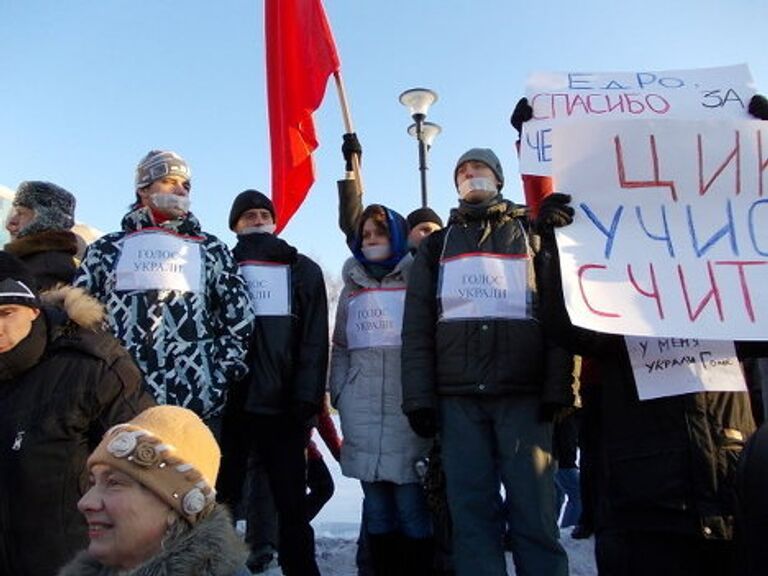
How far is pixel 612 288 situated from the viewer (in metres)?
2.54

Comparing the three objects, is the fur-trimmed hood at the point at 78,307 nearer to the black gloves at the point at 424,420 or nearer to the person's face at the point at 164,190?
the person's face at the point at 164,190

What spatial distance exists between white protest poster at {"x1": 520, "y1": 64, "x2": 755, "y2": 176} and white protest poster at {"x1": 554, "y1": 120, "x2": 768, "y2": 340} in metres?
0.25

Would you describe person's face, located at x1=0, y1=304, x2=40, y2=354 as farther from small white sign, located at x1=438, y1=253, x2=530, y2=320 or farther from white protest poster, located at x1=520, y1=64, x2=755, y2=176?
white protest poster, located at x1=520, y1=64, x2=755, y2=176

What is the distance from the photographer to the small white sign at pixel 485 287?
337 centimetres

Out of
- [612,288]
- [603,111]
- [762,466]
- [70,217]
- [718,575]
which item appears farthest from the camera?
[70,217]

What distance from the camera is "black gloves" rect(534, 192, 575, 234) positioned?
2635 mm

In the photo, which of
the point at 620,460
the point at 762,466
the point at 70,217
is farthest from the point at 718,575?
the point at 70,217

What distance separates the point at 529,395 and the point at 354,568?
1.98 meters

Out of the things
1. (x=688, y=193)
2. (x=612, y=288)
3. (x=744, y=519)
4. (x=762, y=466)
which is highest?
(x=688, y=193)

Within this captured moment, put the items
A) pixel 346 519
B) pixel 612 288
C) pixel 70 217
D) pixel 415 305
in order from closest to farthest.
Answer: pixel 612 288
pixel 415 305
pixel 70 217
pixel 346 519

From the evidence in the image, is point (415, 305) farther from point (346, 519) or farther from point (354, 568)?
point (346, 519)

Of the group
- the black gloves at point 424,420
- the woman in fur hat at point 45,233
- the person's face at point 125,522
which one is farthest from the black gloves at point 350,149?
the person's face at point 125,522

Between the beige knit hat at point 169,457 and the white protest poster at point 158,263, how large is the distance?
164cm

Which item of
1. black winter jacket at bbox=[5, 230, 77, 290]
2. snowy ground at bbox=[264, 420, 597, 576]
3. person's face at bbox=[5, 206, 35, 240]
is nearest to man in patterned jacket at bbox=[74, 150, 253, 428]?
black winter jacket at bbox=[5, 230, 77, 290]
